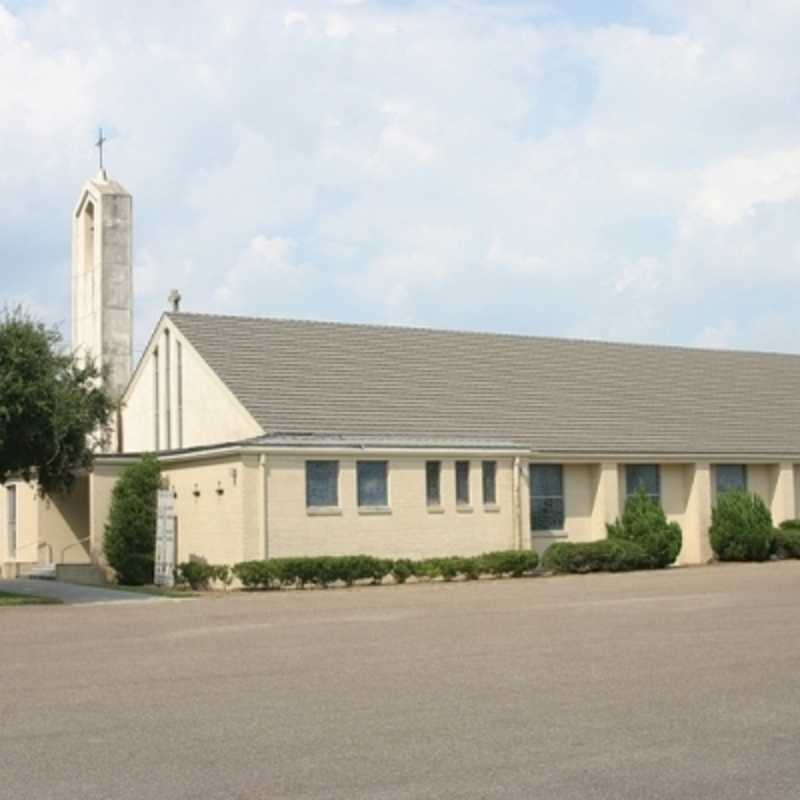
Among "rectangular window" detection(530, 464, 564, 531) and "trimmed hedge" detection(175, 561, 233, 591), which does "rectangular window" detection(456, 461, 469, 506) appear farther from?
"trimmed hedge" detection(175, 561, 233, 591)

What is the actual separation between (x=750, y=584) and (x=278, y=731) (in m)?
19.0

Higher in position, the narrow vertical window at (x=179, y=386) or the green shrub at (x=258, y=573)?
the narrow vertical window at (x=179, y=386)

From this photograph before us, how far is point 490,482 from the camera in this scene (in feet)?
118

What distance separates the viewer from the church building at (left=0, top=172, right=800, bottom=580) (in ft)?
110

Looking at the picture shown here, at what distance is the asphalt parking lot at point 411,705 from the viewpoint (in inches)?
366

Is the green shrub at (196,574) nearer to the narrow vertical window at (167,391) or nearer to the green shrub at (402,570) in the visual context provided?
the green shrub at (402,570)

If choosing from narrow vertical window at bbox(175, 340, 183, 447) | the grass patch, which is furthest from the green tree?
narrow vertical window at bbox(175, 340, 183, 447)

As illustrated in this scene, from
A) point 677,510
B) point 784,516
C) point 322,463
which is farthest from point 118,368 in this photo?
point 784,516

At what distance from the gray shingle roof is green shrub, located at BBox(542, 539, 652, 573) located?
304 centimetres

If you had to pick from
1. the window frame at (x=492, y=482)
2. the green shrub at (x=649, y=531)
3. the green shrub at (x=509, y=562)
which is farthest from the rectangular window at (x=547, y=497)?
the green shrub at (x=509, y=562)

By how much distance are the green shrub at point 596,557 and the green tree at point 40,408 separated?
11768 millimetres

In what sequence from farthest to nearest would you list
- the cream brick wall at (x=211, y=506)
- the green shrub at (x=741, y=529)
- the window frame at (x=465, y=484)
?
the green shrub at (x=741, y=529) < the window frame at (x=465, y=484) < the cream brick wall at (x=211, y=506)

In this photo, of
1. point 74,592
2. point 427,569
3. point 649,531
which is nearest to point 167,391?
point 74,592

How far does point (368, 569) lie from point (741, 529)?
39.4 ft
